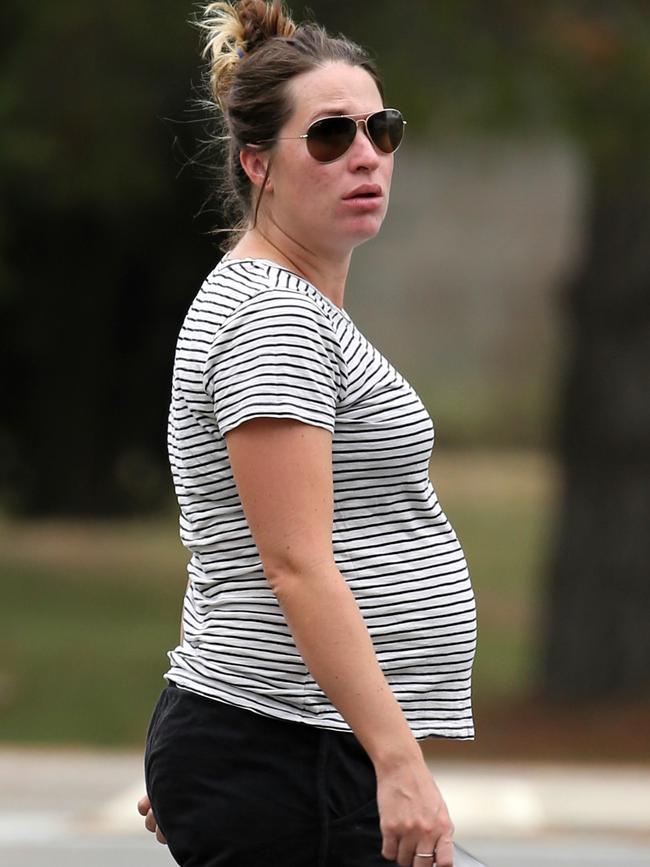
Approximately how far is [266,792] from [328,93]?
0.95 meters

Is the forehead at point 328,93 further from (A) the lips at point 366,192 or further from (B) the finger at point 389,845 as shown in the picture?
(B) the finger at point 389,845

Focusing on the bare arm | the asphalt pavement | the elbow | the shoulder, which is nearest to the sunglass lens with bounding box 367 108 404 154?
the shoulder

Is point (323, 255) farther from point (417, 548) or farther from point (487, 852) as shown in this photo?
point (487, 852)

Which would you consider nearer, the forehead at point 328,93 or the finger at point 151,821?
the forehead at point 328,93

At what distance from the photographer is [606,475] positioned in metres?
11.7

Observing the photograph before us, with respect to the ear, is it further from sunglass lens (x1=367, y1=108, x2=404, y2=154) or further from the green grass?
the green grass

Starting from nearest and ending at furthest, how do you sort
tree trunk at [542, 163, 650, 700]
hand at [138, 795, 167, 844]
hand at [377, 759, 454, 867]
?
hand at [377, 759, 454, 867] → hand at [138, 795, 167, 844] → tree trunk at [542, 163, 650, 700]

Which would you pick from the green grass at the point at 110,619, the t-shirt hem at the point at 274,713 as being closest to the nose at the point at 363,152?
the t-shirt hem at the point at 274,713

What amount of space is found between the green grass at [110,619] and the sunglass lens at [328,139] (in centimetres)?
868

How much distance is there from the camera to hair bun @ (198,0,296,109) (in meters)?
2.77

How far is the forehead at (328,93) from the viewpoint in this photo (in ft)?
8.54

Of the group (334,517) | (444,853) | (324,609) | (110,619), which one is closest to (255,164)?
(334,517)

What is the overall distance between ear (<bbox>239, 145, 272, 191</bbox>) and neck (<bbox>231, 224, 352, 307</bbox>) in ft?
0.22

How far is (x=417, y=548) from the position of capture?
2.51 meters
